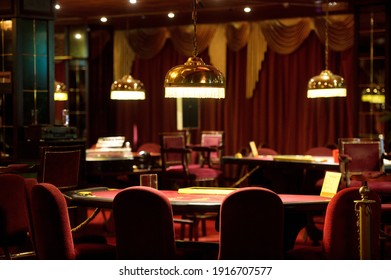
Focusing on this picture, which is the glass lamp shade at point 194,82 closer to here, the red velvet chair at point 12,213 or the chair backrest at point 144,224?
the chair backrest at point 144,224

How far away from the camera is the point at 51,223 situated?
13.1 feet

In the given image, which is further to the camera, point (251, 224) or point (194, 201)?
point (194, 201)

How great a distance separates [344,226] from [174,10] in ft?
21.7

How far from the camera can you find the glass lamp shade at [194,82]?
4.55 m

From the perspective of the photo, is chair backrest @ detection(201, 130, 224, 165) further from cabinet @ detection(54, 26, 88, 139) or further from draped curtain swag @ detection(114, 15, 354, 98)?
cabinet @ detection(54, 26, 88, 139)

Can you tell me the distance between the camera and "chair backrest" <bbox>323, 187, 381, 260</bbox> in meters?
3.87

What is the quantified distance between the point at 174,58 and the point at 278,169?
459cm

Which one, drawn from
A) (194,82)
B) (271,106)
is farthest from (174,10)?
(194,82)

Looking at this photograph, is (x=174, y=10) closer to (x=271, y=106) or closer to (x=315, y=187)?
(x=271, y=106)

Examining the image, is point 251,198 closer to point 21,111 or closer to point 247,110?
point 21,111

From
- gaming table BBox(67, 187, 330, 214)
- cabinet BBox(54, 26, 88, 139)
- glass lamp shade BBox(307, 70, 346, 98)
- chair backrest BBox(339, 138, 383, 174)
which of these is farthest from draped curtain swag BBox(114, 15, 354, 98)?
gaming table BBox(67, 187, 330, 214)

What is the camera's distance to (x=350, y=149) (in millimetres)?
7465

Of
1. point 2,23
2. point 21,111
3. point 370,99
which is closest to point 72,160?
point 21,111

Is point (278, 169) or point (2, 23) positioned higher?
point (2, 23)
